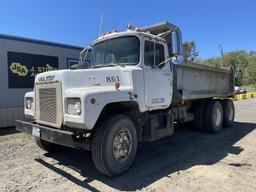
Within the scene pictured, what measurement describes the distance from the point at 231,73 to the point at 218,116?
247 cm

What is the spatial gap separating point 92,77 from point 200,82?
433 cm

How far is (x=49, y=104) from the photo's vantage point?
4727mm

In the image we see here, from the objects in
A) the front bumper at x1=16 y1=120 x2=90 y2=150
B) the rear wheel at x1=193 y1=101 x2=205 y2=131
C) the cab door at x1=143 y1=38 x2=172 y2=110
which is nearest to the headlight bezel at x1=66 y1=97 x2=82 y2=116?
the front bumper at x1=16 y1=120 x2=90 y2=150

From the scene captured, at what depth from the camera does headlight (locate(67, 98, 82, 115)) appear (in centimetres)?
411

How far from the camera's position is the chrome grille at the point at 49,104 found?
450 centimetres

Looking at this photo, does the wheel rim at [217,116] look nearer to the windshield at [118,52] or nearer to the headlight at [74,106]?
the windshield at [118,52]

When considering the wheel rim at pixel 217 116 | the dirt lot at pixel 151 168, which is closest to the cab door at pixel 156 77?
the dirt lot at pixel 151 168

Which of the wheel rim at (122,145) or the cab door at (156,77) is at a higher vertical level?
the cab door at (156,77)

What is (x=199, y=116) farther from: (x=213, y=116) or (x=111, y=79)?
(x=111, y=79)

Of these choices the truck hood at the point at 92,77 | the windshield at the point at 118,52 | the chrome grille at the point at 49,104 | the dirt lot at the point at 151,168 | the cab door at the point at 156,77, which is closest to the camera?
the dirt lot at the point at 151,168

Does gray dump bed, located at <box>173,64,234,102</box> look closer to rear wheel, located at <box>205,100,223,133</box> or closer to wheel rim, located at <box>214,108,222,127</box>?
rear wheel, located at <box>205,100,223,133</box>

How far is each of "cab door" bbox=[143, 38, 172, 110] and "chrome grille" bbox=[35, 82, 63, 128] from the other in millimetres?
1835

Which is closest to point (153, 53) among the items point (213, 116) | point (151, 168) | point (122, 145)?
point (122, 145)

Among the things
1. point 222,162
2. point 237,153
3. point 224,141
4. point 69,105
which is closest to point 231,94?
point 224,141
